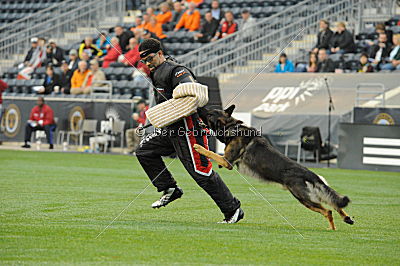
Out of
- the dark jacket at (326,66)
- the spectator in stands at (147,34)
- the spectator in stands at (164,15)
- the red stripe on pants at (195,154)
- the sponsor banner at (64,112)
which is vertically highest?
the spectator in stands at (164,15)

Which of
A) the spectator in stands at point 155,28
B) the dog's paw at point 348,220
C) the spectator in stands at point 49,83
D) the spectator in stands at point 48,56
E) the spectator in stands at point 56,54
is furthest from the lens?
the spectator in stands at point 48,56

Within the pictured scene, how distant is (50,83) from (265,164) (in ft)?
60.9

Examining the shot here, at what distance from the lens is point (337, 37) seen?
21.0 meters

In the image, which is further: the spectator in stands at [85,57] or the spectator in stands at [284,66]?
the spectator in stands at [85,57]

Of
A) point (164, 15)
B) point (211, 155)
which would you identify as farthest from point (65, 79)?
point (211, 155)

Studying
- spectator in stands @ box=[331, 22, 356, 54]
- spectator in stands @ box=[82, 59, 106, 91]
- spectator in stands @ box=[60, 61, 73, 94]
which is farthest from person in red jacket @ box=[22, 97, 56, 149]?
spectator in stands @ box=[331, 22, 356, 54]

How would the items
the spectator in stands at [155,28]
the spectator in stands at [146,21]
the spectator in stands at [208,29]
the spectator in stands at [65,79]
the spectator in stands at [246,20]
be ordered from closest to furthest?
the spectator in stands at [246,20], the spectator in stands at [208,29], the spectator in stands at [65,79], the spectator in stands at [155,28], the spectator in stands at [146,21]

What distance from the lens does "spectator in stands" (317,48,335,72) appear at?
797 inches

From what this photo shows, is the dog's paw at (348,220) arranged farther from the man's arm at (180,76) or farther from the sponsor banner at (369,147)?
the sponsor banner at (369,147)

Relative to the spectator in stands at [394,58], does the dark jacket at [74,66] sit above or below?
below

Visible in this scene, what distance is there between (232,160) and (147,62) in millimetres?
1418

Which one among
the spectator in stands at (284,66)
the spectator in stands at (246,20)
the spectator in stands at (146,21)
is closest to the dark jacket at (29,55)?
the spectator in stands at (146,21)

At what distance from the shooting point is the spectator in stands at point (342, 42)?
820 inches

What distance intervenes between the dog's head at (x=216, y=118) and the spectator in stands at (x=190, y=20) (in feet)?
57.6
